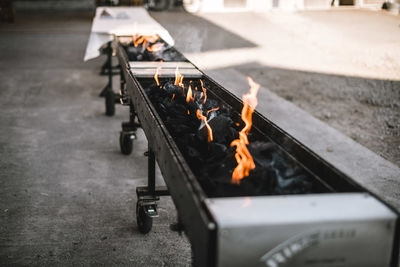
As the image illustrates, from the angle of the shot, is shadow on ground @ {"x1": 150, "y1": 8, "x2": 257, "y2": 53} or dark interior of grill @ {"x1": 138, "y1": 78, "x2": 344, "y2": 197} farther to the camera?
shadow on ground @ {"x1": 150, "y1": 8, "x2": 257, "y2": 53}

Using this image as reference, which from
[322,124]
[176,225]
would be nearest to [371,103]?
[322,124]

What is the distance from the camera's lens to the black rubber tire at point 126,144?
431cm

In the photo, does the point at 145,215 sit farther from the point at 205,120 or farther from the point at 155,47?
the point at 155,47

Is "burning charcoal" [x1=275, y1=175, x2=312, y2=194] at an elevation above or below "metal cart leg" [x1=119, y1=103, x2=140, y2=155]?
above

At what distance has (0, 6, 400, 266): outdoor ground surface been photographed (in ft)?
9.73

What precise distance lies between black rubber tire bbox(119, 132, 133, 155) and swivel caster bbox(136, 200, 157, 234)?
4.53 feet

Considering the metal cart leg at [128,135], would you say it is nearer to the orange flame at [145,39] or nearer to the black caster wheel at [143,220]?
the orange flame at [145,39]

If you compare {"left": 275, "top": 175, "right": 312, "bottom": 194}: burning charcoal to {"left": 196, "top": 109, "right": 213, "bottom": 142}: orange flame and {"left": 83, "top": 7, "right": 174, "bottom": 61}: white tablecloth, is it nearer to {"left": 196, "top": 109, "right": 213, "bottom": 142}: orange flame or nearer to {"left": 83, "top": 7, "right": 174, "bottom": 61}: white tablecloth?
{"left": 196, "top": 109, "right": 213, "bottom": 142}: orange flame

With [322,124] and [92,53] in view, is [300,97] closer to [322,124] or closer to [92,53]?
[322,124]

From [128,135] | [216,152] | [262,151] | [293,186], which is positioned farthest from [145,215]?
[128,135]

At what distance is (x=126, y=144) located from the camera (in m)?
4.34

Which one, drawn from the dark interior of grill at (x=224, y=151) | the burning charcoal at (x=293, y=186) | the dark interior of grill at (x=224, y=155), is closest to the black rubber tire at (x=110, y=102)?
the dark interior of grill at (x=224, y=151)

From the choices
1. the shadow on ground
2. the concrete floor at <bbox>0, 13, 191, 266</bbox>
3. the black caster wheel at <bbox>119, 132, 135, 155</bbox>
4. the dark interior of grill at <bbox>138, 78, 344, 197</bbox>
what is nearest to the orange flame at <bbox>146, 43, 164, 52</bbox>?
the black caster wheel at <bbox>119, 132, 135, 155</bbox>

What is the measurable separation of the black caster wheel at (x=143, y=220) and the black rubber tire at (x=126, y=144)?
4.55 ft
